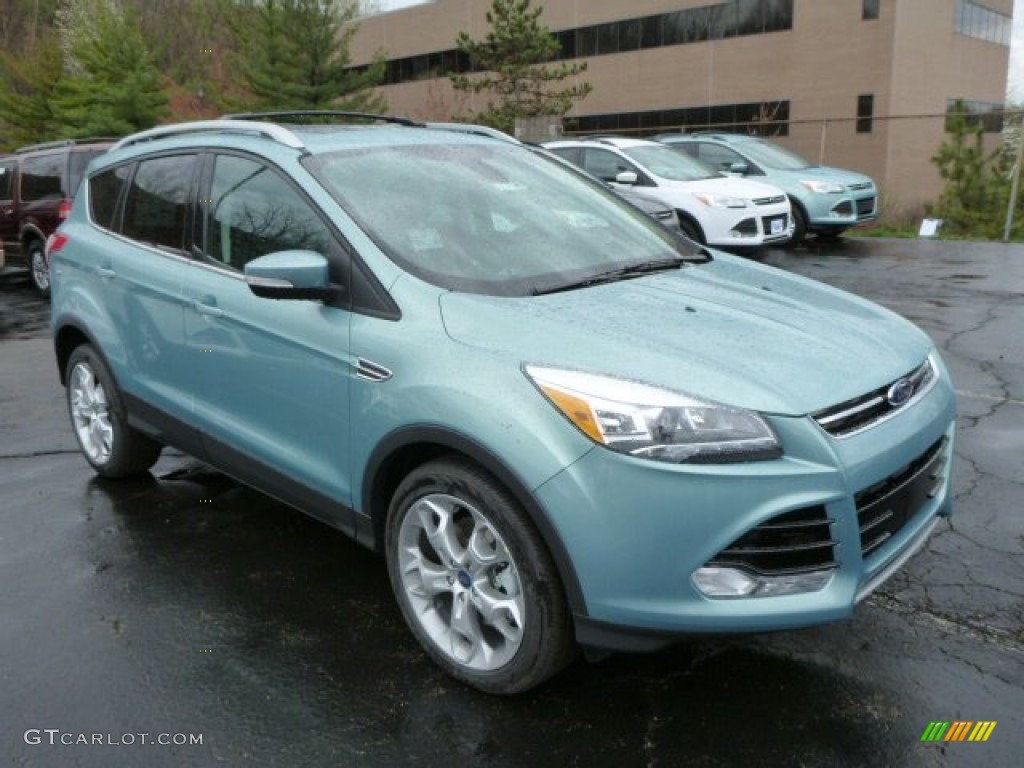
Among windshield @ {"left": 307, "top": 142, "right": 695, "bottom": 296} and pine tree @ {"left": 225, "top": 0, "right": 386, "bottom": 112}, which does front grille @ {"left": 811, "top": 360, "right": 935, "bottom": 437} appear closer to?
windshield @ {"left": 307, "top": 142, "right": 695, "bottom": 296}

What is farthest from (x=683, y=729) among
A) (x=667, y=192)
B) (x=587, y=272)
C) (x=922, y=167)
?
(x=922, y=167)

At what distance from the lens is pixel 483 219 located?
356 cm

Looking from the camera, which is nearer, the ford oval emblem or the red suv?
the ford oval emblem

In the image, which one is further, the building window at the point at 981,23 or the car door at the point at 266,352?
the building window at the point at 981,23

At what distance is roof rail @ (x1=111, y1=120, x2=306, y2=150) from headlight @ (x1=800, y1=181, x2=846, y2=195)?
11.8m

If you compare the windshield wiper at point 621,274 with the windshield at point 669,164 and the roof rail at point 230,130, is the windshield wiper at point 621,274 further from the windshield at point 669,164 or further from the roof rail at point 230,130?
the windshield at point 669,164

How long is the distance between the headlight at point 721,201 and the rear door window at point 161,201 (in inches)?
350

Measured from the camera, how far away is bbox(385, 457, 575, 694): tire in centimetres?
268

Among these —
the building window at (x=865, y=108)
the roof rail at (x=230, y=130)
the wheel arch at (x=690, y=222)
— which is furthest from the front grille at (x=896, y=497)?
the building window at (x=865, y=108)

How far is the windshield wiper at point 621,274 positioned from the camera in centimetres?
323

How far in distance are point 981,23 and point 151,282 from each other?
38.1 m

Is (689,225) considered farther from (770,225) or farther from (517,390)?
(517,390)

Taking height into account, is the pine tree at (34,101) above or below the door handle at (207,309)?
above

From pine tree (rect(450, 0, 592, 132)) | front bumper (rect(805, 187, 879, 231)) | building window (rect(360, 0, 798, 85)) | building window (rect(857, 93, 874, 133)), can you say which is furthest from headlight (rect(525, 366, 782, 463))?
building window (rect(857, 93, 874, 133))
